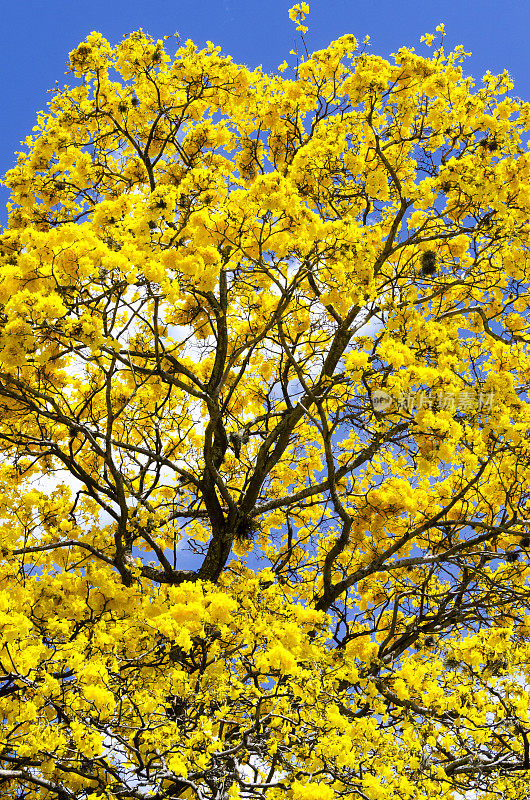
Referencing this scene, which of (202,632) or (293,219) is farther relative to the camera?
(293,219)

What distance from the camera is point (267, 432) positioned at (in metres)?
8.13

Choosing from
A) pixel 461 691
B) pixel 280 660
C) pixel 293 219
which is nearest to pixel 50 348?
pixel 293 219

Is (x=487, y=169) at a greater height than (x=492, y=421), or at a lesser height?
greater

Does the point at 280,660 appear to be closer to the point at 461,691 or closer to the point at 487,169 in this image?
the point at 461,691

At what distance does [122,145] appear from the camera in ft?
24.7

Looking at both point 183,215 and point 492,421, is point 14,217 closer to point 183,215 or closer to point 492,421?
point 183,215

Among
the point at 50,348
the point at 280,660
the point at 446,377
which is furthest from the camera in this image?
the point at 50,348

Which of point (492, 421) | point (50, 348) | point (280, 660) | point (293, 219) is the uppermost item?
point (293, 219)

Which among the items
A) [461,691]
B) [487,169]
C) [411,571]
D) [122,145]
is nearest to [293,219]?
[487,169]

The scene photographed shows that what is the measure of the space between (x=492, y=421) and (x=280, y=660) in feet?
8.97

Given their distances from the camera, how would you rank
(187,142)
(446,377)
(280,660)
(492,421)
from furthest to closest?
(187,142)
(492,421)
(446,377)
(280,660)

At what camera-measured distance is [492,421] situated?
18.6ft

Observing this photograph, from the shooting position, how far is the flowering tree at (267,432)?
15.4 feet

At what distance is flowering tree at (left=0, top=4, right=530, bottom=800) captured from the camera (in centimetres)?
471
